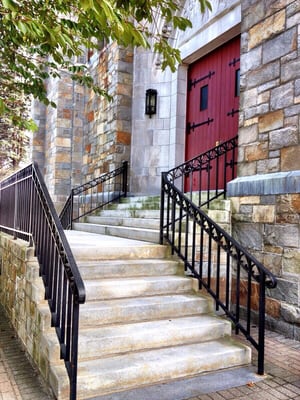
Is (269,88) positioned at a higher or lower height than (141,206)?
higher

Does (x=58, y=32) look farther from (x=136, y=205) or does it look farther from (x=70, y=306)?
(x=136, y=205)

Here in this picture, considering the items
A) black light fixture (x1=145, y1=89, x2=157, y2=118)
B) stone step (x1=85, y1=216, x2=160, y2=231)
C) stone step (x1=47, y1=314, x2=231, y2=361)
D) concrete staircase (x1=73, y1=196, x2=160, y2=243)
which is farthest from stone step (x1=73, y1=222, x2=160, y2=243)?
black light fixture (x1=145, y1=89, x2=157, y2=118)

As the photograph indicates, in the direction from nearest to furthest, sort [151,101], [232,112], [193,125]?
[232,112], [193,125], [151,101]

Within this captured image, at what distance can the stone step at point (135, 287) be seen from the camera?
118 inches

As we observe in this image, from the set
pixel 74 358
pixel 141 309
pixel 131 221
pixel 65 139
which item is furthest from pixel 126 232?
pixel 65 139

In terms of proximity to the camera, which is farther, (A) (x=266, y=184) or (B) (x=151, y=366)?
(A) (x=266, y=184)

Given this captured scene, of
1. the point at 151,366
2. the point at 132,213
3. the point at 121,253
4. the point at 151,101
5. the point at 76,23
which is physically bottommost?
the point at 151,366

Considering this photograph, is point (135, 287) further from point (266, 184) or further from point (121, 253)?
point (266, 184)

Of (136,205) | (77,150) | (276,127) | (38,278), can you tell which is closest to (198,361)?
(38,278)

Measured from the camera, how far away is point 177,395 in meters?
2.27

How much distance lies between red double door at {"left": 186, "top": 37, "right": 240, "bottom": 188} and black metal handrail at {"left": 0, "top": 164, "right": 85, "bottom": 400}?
9.97 ft

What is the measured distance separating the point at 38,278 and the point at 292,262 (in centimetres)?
230

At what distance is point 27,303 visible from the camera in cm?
305

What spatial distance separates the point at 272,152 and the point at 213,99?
7.42 feet
